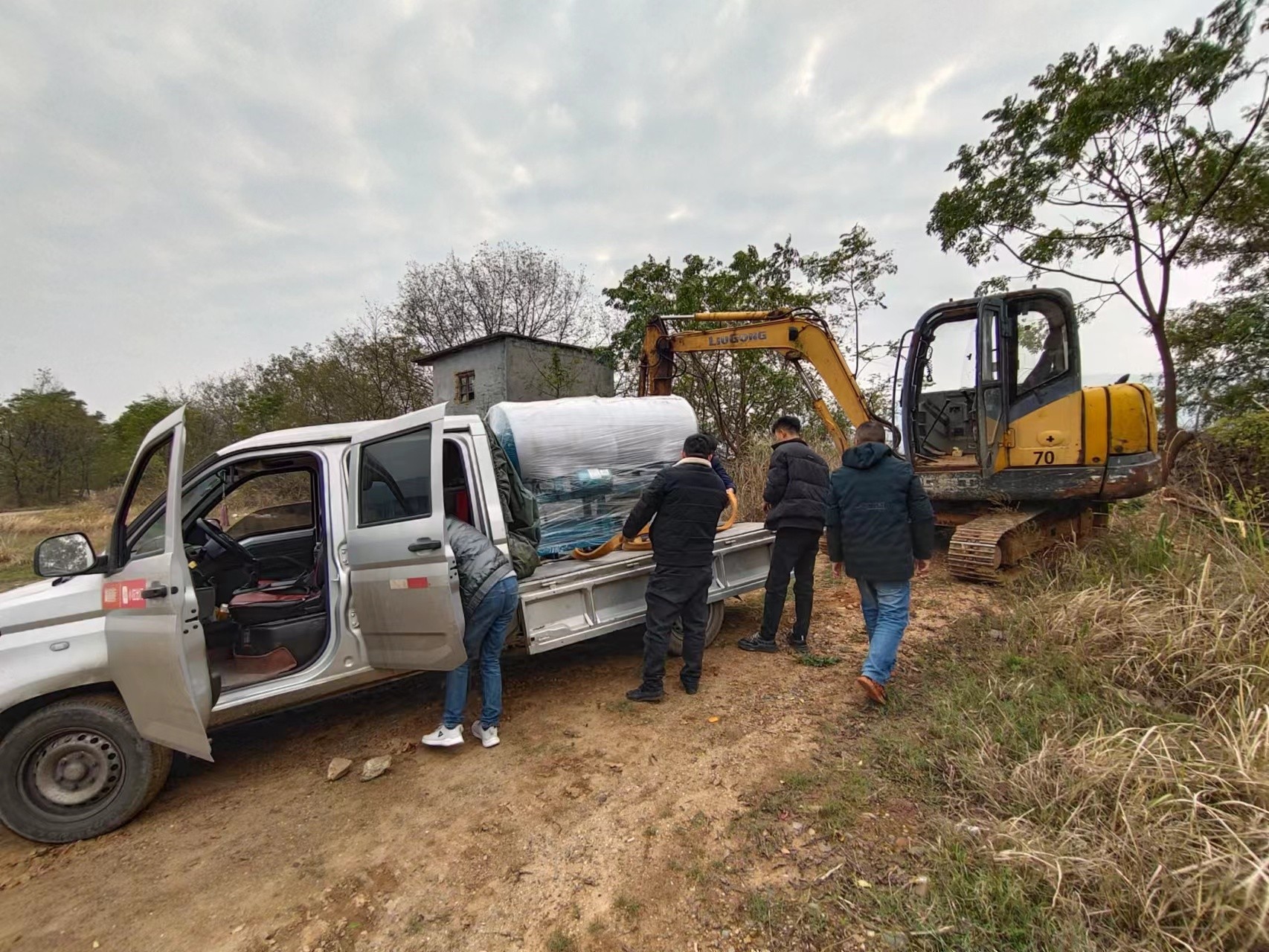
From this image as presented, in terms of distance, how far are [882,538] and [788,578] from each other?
1164mm

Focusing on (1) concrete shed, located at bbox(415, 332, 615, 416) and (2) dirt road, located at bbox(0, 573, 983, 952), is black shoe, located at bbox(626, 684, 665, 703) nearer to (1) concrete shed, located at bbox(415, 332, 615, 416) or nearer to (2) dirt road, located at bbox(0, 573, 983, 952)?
(2) dirt road, located at bbox(0, 573, 983, 952)

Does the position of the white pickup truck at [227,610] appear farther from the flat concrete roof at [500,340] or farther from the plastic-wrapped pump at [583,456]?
the flat concrete roof at [500,340]

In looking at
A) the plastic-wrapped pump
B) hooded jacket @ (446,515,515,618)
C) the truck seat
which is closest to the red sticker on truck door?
the truck seat

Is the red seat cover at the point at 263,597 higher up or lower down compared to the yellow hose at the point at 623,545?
lower down

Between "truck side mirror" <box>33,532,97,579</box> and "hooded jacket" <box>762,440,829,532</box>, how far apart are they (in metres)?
4.03

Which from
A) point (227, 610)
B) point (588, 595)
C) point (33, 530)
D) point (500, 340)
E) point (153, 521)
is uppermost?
point (500, 340)

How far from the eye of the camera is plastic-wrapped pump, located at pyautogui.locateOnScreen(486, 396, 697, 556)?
4.09 metres

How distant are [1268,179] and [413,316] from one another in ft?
70.3

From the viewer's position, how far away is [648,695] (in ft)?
12.5

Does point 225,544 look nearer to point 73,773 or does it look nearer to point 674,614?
point 73,773

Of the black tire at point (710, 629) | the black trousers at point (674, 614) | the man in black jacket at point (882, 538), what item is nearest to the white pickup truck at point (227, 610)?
the black trousers at point (674, 614)

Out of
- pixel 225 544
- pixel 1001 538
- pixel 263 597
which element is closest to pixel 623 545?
pixel 263 597

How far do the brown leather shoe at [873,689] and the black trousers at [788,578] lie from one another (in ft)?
3.43

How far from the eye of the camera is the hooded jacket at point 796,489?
4367 millimetres
